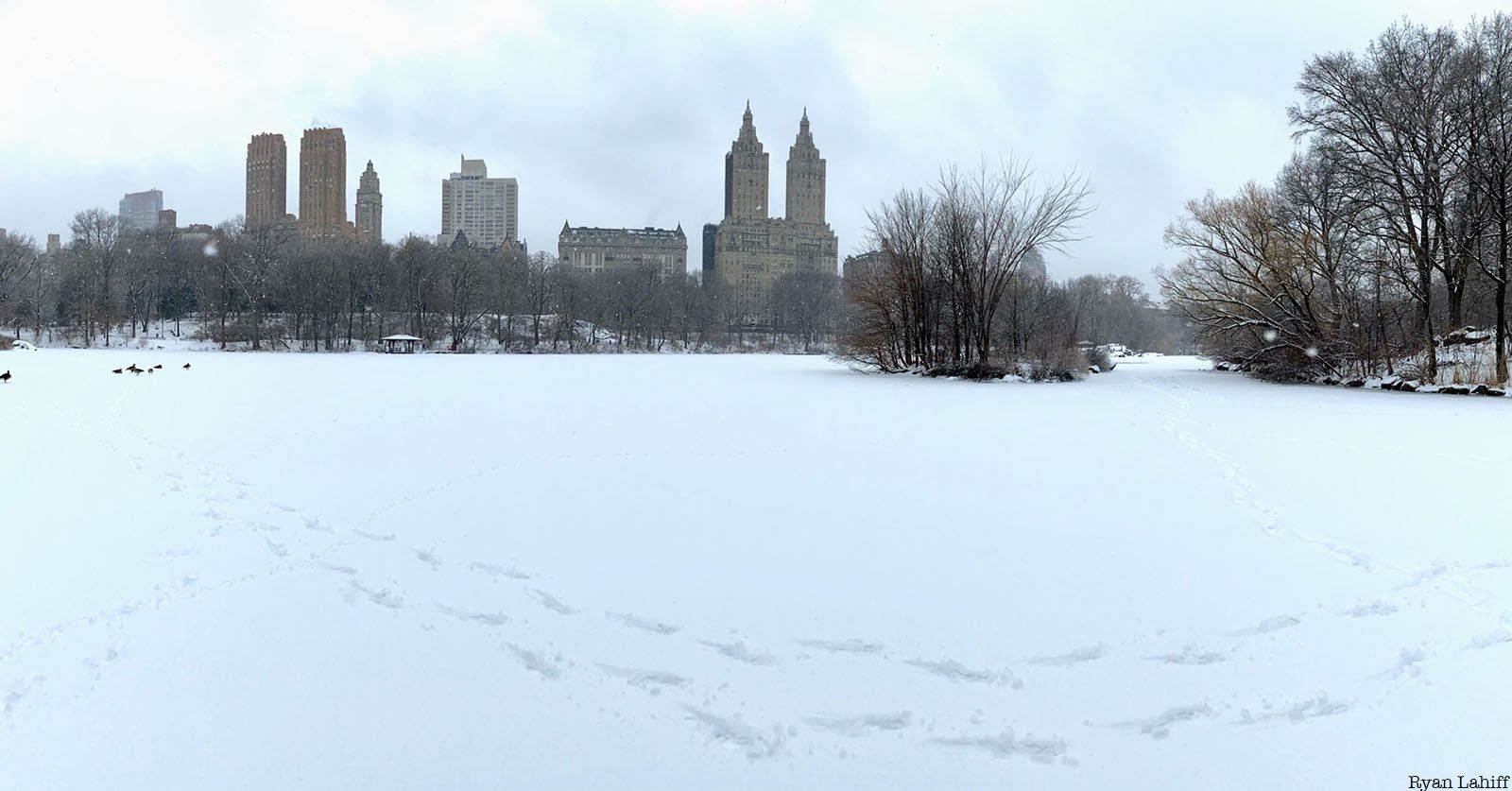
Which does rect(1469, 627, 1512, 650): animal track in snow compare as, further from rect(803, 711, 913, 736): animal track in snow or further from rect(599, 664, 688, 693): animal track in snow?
rect(599, 664, 688, 693): animal track in snow

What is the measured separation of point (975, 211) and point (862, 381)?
781 cm

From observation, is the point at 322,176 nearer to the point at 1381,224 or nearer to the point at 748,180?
the point at 748,180

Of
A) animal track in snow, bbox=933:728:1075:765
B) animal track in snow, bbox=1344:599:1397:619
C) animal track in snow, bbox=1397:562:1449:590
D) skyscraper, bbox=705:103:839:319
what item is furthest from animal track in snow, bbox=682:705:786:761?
skyscraper, bbox=705:103:839:319

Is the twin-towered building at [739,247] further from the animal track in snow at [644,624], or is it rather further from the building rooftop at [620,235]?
the animal track in snow at [644,624]

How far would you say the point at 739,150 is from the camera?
196m

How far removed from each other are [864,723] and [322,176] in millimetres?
208690

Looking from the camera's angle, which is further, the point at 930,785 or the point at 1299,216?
the point at 1299,216

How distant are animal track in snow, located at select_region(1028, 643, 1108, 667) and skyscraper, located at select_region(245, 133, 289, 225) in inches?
8084

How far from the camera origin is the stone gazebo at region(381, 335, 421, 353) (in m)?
69.1

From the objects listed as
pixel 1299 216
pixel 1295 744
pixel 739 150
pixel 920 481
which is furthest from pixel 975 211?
pixel 739 150

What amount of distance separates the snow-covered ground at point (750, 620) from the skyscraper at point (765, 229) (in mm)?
134362

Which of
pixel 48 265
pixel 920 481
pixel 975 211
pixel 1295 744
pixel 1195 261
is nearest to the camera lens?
pixel 1295 744

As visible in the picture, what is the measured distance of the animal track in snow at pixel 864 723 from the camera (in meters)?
3.25

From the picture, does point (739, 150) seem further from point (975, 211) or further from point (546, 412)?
point (546, 412)
